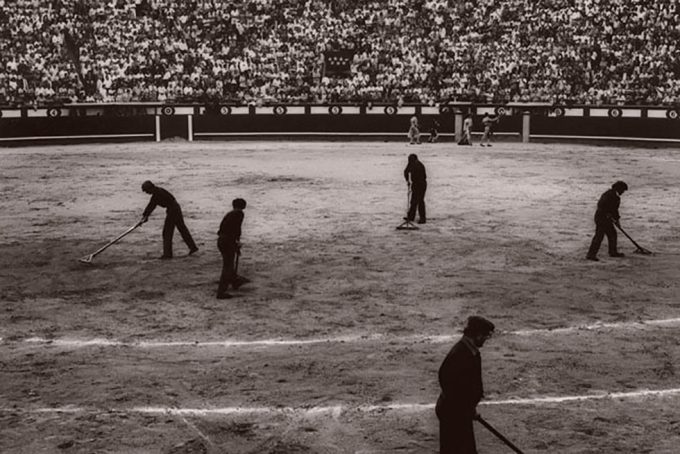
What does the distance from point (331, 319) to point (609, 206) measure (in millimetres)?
5018

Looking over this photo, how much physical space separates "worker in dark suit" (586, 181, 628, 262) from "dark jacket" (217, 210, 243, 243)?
17.8 ft

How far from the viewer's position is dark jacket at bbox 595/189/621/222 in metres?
13.3

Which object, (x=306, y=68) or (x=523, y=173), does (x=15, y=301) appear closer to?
(x=523, y=173)

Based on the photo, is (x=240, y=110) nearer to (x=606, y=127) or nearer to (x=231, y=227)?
(x=606, y=127)

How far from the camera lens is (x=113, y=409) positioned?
7.89m

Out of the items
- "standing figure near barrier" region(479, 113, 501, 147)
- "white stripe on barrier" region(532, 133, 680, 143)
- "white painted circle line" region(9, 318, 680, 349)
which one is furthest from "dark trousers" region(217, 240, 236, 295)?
"white stripe on barrier" region(532, 133, 680, 143)

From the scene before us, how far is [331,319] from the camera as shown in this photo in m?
10.7

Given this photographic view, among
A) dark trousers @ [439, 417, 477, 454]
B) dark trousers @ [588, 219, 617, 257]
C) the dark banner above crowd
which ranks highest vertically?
the dark banner above crowd

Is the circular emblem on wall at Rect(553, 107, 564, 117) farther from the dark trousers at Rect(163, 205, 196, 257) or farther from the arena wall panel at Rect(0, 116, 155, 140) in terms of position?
the dark trousers at Rect(163, 205, 196, 257)

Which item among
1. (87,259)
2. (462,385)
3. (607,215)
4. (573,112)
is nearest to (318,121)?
(573,112)

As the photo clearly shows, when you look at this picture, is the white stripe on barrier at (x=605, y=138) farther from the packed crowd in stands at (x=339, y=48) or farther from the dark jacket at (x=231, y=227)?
the dark jacket at (x=231, y=227)

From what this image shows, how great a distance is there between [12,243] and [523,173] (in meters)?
14.2

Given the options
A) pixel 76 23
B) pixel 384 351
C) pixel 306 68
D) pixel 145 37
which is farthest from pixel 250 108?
pixel 384 351

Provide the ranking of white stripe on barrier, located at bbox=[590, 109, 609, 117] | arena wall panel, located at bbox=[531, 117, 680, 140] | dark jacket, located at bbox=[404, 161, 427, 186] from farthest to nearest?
white stripe on barrier, located at bbox=[590, 109, 609, 117], arena wall panel, located at bbox=[531, 117, 680, 140], dark jacket, located at bbox=[404, 161, 427, 186]
